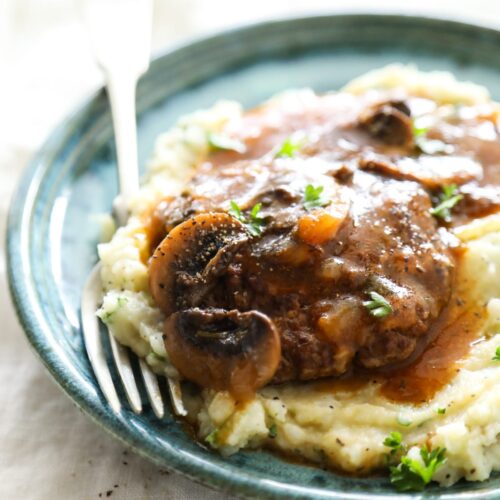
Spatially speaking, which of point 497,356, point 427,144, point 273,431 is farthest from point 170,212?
point 497,356

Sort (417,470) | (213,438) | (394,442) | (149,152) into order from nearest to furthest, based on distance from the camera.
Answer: (417,470), (394,442), (213,438), (149,152)

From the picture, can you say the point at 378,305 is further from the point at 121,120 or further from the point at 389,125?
the point at 121,120

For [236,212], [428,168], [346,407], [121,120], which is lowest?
[346,407]

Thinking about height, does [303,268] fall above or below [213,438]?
above

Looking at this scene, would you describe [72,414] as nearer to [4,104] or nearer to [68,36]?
[4,104]

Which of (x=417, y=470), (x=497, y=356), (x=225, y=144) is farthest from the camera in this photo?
(x=225, y=144)

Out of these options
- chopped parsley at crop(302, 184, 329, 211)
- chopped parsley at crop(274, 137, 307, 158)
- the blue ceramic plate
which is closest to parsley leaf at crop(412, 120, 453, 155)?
chopped parsley at crop(274, 137, 307, 158)
